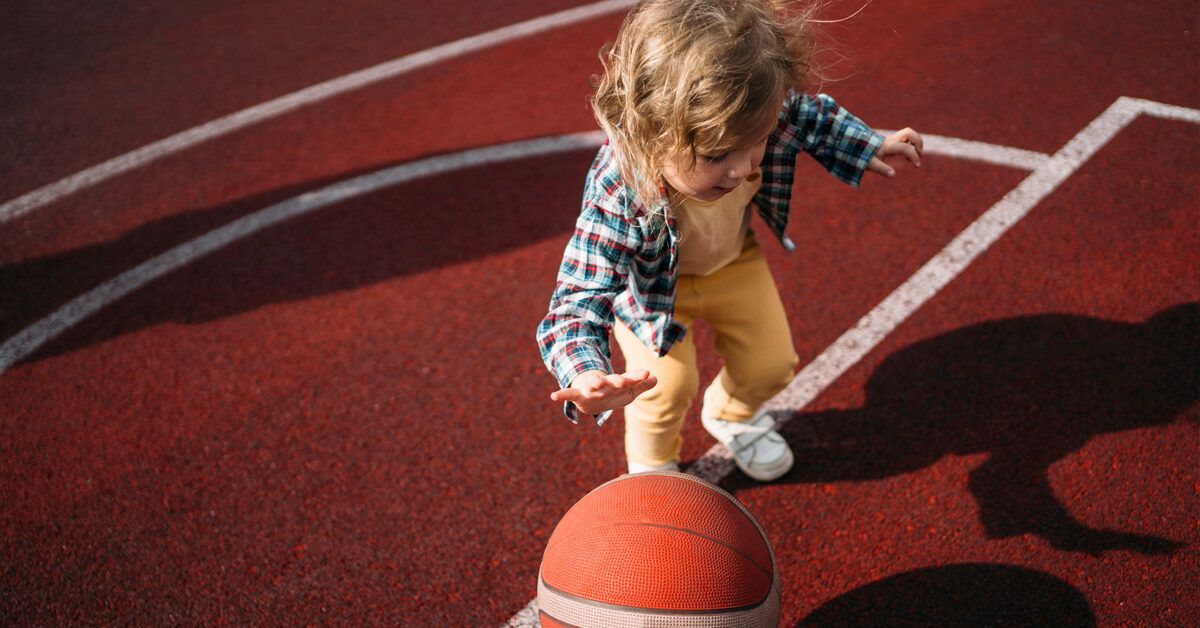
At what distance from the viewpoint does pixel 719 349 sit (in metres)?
3.26

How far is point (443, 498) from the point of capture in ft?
11.4

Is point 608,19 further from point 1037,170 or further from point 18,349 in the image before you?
point 18,349

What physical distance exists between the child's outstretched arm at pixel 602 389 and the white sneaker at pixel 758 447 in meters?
1.17

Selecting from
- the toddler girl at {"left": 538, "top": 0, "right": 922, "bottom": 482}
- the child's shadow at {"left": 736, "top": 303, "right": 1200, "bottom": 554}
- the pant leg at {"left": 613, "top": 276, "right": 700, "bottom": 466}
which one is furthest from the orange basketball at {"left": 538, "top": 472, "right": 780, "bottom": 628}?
the child's shadow at {"left": 736, "top": 303, "right": 1200, "bottom": 554}

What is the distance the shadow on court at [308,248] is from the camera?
4641 mm

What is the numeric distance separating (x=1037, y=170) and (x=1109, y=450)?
2.06 metres

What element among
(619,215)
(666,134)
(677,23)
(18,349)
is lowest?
(18,349)

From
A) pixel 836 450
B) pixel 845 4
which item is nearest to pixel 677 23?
pixel 836 450

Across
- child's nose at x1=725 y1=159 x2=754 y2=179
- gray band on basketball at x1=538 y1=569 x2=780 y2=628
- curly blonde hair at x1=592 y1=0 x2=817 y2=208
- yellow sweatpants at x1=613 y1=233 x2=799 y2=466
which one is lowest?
gray band on basketball at x1=538 y1=569 x2=780 y2=628

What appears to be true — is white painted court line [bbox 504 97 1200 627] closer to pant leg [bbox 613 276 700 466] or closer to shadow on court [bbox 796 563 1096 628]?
pant leg [bbox 613 276 700 466]

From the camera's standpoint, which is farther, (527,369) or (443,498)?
(527,369)

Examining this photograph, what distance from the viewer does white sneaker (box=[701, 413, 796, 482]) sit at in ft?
11.1

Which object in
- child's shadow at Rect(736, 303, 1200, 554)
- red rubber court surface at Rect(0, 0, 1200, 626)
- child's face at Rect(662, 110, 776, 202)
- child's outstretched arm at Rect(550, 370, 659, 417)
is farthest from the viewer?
child's shadow at Rect(736, 303, 1200, 554)

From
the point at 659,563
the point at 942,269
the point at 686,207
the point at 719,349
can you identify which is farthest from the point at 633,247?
the point at 942,269
